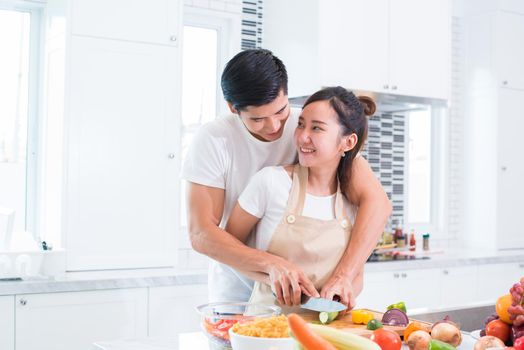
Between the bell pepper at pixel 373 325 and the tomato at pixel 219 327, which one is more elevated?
the tomato at pixel 219 327

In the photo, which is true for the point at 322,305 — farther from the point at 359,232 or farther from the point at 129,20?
the point at 129,20

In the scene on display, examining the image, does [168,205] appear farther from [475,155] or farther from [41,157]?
[475,155]


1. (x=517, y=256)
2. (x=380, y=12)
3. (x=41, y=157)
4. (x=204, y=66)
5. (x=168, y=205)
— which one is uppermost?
(x=380, y=12)

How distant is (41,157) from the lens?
401 centimetres

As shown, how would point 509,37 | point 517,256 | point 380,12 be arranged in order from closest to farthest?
1. point 380,12
2. point 517,256
3. point 509,37

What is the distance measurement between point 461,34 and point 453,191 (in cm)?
124

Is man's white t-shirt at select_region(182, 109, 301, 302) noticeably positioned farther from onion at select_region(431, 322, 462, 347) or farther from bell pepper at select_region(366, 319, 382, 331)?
onion at select_region(431, 322, 462, 347)

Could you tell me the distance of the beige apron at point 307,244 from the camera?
7.32ft

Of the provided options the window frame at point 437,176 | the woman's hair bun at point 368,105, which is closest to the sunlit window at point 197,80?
the window frame at point 437,176

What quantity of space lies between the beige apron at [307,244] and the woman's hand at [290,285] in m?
0.18

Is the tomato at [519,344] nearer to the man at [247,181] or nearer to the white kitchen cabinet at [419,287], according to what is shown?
the man at [247,181]

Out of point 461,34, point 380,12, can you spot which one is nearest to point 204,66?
point 380,12

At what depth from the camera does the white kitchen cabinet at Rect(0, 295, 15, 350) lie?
316 centimetres

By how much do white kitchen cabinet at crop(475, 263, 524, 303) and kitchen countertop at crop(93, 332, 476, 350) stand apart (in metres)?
3.04
